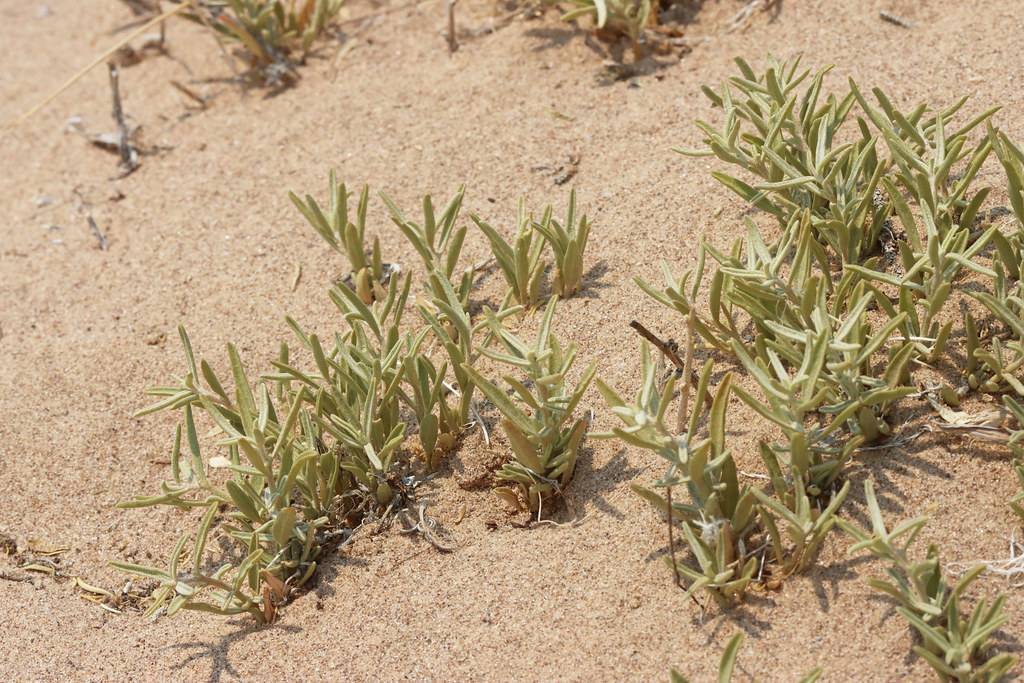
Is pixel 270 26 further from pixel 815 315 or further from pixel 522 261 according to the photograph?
pixel 815 315

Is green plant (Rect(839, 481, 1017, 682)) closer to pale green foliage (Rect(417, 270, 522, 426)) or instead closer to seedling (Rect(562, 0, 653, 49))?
pale green foliage (Rect(417, 270, 522, 426))

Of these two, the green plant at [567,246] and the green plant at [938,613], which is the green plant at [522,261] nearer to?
the green plant at [567,246]

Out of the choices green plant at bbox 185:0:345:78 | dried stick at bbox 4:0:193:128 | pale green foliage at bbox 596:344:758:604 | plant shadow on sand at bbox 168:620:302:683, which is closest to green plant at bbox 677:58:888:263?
pale green foliage at bbox 596:344:758:604

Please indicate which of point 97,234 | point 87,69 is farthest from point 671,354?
point 87,69

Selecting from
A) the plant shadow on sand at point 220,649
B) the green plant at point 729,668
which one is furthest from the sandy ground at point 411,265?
the green plant at point 729,668

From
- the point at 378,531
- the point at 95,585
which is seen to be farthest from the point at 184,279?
the point at 378,531

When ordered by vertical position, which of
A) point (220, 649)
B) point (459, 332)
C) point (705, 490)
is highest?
point (459, 332)
